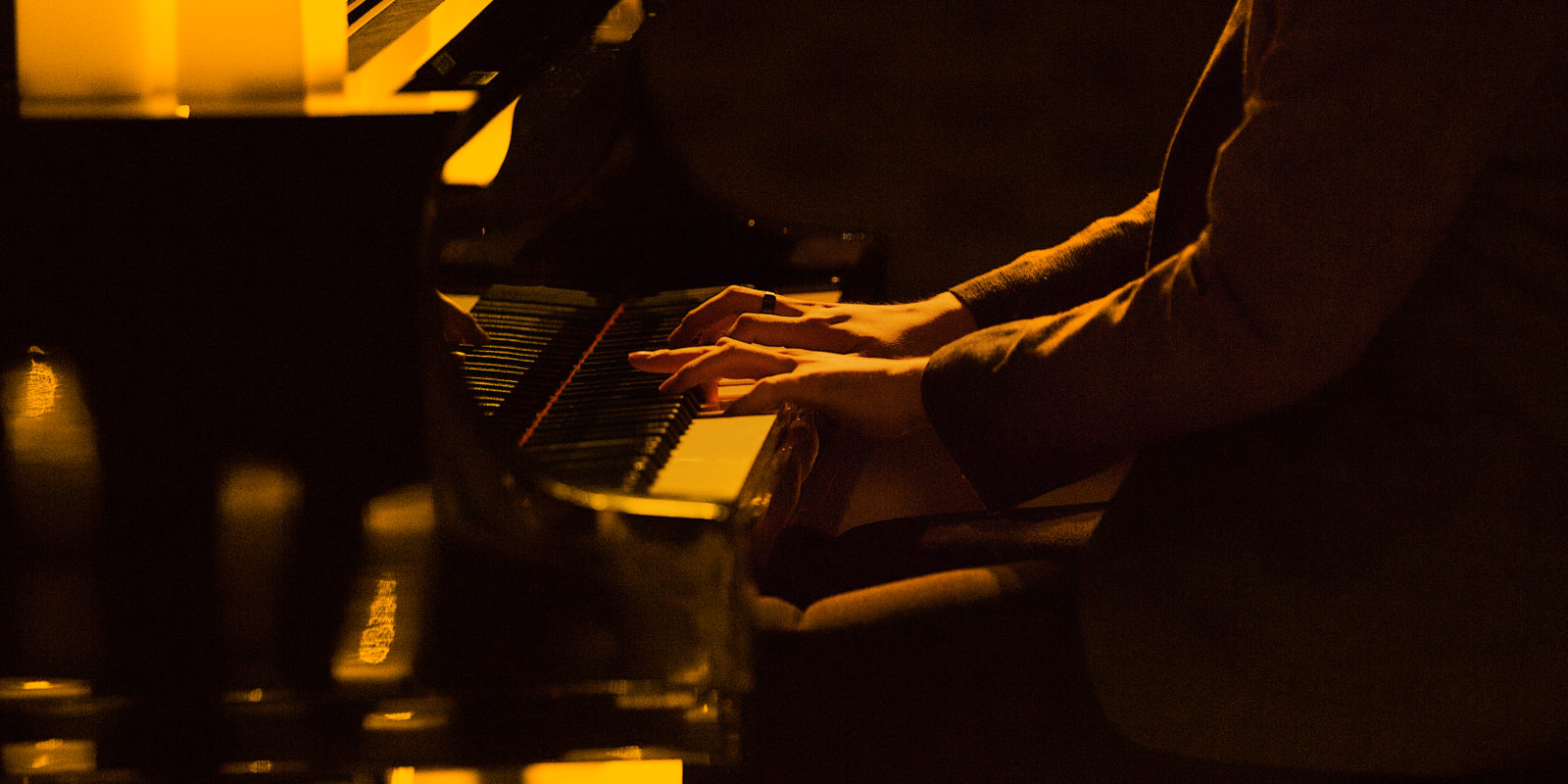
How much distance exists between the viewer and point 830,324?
1.16 metres

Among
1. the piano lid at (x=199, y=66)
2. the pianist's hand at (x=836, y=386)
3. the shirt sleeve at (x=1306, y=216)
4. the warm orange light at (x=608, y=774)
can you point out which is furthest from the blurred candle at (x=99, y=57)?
the warm orange light at (x=608, y=774)

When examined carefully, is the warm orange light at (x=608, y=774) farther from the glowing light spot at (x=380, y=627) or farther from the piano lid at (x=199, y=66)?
the piano lid at (x=199, y=66)

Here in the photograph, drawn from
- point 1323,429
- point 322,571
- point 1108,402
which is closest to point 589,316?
point 322,571

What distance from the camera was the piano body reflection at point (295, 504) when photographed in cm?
74

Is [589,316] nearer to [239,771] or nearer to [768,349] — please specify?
[768,349]

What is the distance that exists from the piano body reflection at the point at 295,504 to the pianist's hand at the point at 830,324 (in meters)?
0.30

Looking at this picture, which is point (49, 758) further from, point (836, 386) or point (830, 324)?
point (830, 324)

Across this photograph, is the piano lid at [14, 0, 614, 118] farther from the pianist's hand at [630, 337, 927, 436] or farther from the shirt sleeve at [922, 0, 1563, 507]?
the shirt sleeve at [922, 0, 1563, 507]

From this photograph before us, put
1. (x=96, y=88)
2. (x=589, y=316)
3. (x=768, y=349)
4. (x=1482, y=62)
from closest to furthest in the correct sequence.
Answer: (x=1482, y=62) → (x=96, y=88) → (x=768, y=349) → (x=589, y=316)

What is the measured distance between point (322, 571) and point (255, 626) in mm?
64

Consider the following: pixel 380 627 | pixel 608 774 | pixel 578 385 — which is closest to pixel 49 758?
pixel 380 627

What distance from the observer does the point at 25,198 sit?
2.47 feet

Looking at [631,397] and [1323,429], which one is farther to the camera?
[631,397]

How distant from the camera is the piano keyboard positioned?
869mm
